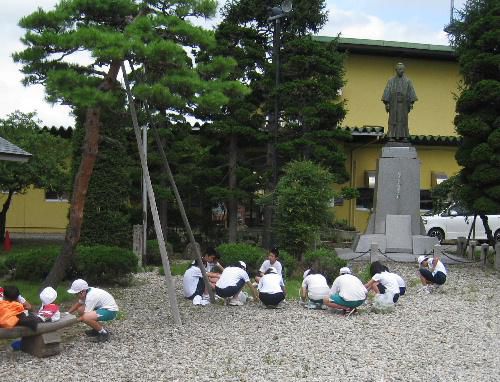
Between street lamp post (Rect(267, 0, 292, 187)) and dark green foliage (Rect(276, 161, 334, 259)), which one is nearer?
dark green foliage (Rect(276, 161, 334, 259))

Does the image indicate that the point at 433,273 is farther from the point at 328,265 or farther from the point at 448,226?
the point at 448,226

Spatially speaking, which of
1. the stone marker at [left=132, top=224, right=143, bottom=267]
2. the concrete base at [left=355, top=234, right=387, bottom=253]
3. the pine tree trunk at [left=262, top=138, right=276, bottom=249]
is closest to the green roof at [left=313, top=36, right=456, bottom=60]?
the pine tree trunk at [left=262, top=138, right=276, bottom=249]

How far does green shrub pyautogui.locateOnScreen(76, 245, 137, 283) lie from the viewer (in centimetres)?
1245

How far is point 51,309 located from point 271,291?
154 inches

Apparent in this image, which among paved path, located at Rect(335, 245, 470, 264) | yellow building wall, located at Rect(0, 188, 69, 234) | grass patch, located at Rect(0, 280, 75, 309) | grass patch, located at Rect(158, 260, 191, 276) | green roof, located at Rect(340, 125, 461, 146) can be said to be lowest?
grass patch, located at Rect(0, 280, 75, 309)

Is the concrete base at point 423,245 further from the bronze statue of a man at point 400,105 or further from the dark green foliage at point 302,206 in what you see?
Answer: the dark green foliage at point 302,206

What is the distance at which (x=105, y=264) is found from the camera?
12430 mm

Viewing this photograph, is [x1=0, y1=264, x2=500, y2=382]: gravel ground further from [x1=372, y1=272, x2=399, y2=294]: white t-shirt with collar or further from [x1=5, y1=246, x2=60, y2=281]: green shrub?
[x1=5, y1=246, x2=60, y2=281]: green shrub

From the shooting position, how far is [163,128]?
1825 cm

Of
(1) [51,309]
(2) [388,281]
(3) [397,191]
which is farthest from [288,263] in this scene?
(1) [51,309]

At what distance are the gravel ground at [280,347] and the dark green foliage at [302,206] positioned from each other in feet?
13.6

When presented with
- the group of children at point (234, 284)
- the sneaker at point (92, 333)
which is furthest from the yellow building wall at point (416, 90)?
the sneaker at point (92, 333)

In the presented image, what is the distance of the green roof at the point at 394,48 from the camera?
28594mm

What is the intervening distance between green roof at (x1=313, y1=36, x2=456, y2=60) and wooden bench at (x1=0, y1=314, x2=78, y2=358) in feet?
76.2
